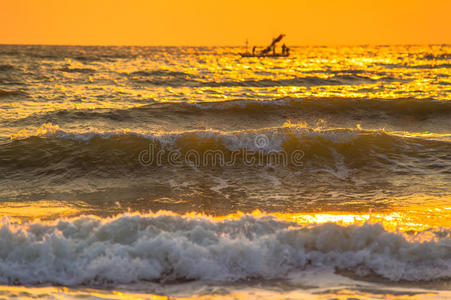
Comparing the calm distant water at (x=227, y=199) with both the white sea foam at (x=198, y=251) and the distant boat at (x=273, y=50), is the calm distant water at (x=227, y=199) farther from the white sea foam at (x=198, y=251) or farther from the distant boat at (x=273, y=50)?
the distant boat at (x=273, y=50)

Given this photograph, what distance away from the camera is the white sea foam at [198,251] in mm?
4500

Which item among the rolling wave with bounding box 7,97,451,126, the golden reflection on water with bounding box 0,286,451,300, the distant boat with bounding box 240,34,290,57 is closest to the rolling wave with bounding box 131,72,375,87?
the rolling wave with bounding box 7,97,451,126

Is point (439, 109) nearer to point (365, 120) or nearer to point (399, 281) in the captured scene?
point (365, 120)

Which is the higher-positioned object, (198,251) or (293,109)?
(293,109)

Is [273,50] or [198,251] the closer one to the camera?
[198,251]

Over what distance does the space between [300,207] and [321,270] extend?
7.68 ft

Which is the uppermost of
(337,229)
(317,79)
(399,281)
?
(317,79)

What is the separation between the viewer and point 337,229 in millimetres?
5090

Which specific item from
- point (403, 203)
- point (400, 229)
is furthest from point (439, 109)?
point (400, 229)

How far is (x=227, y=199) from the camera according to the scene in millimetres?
7535

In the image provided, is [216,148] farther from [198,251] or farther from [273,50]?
[273,50]

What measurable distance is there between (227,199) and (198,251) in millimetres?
2855

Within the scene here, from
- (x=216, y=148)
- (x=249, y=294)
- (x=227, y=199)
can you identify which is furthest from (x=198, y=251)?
(x=216, y=148)

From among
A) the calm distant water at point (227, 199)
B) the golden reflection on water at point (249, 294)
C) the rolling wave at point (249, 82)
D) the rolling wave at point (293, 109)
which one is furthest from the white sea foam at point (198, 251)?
the rolling wave at point (249, 82)
